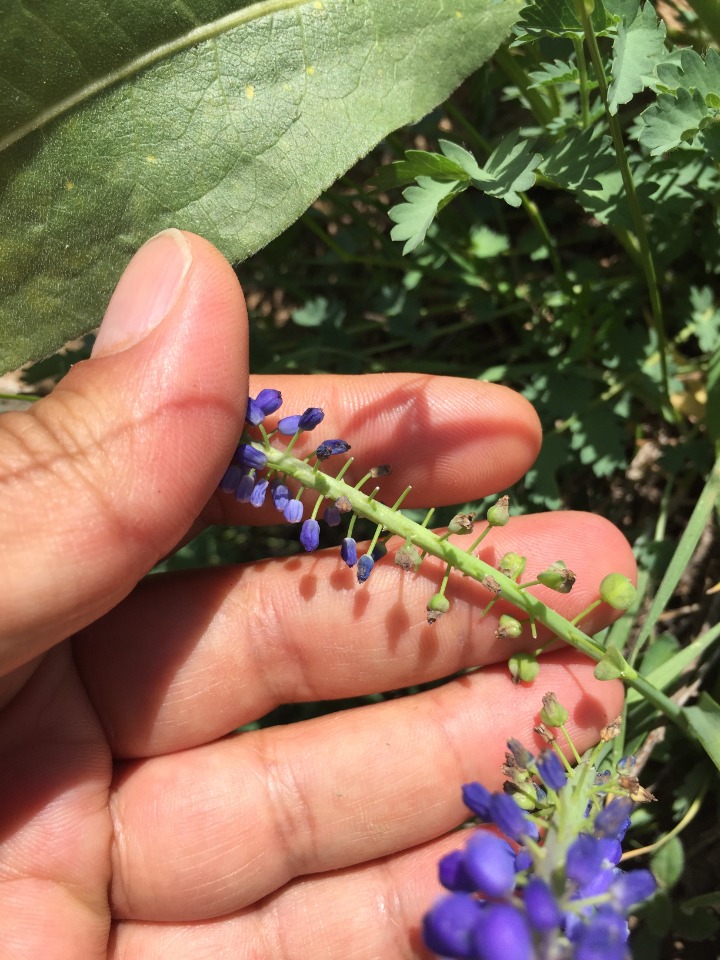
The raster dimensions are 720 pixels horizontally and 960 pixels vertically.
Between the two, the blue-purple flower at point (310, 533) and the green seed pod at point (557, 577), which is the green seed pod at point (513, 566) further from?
the blue-purple flower at point (310, 533)

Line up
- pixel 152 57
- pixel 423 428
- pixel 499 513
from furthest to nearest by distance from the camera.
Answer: pixel 423 428 < pixel 152 57 < pixel 499 513

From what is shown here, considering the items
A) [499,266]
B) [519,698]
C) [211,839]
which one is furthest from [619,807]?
[499,266]

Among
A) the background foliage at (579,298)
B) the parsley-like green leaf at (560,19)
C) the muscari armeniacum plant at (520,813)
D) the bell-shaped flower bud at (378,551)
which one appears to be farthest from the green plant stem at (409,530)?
the parsley-like green leaf at (560,19)

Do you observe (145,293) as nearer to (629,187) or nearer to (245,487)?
(245,487)

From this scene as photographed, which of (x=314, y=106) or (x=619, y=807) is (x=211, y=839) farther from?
(x=314, y=106)

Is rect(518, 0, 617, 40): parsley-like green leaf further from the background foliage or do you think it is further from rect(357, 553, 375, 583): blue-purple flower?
rect(357, 553, 375, 583): blue-purple flower

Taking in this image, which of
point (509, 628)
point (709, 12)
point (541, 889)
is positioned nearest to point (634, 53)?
point (709, 12)

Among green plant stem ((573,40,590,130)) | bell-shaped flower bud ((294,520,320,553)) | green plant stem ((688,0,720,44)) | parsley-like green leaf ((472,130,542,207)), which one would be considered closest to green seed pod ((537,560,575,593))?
bell-shaped flower bud ((294,520,320,553))
